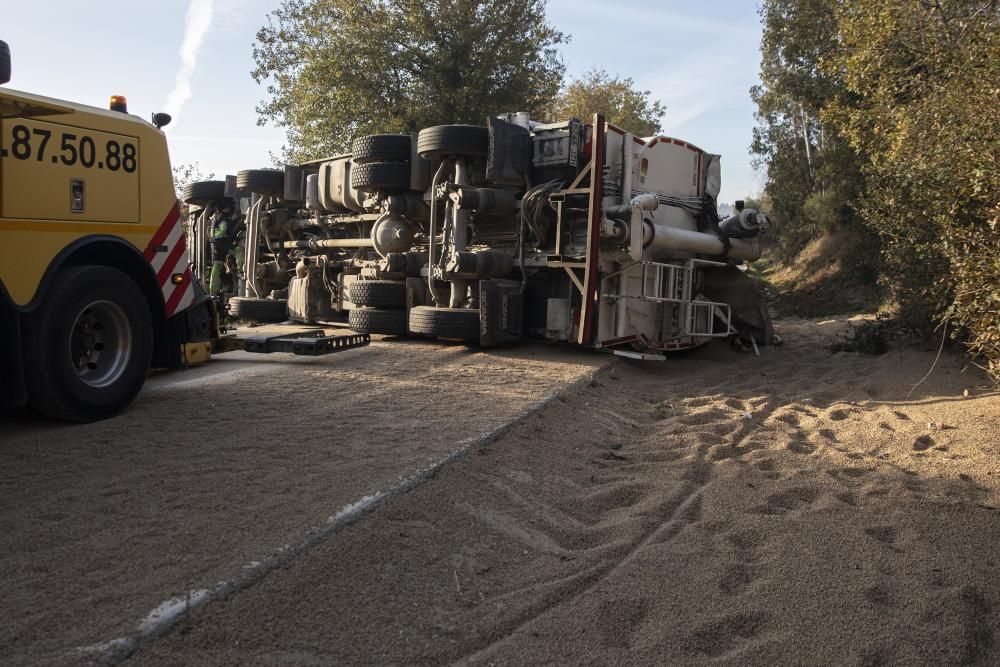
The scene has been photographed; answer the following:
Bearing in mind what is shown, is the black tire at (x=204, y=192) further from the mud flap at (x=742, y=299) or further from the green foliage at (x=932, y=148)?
the green foliage at (x=932, y=148)

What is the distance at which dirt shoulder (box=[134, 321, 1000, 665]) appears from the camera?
2680 millimetres

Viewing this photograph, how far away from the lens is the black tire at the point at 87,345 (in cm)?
464

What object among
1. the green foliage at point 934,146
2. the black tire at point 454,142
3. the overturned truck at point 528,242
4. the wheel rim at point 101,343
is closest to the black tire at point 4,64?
the wheel rim at point 101,343

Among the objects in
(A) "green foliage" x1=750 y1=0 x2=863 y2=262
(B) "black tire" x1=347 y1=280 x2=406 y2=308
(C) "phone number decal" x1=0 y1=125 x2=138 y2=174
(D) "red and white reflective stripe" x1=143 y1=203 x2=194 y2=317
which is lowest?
(B) "black tire" x1=347 y1=280 x2=406 y2=308

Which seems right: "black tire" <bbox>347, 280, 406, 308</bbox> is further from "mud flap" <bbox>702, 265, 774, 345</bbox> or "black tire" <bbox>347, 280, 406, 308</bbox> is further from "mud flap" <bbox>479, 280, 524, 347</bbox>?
"mud flap" <bbox>702, 265, 774, 345</bbox>

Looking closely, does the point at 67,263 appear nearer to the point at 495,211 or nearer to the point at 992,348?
the point at 495,211

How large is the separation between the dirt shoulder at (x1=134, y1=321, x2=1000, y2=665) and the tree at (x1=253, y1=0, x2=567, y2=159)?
57.0 ft

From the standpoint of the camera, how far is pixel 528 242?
8.97 m

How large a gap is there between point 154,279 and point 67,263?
2.21 ft

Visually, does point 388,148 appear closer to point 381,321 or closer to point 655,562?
point 381,321

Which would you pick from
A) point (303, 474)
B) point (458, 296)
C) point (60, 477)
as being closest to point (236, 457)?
point (303, 474)

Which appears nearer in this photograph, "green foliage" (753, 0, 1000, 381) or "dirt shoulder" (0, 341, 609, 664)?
"dirt shoulder" (0, 341, 609, 664)

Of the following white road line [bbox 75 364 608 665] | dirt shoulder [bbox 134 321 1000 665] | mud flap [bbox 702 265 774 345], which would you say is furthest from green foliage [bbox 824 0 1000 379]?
white road line [bbox 75 364 608 665]

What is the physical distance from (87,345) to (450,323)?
4.01 metres
